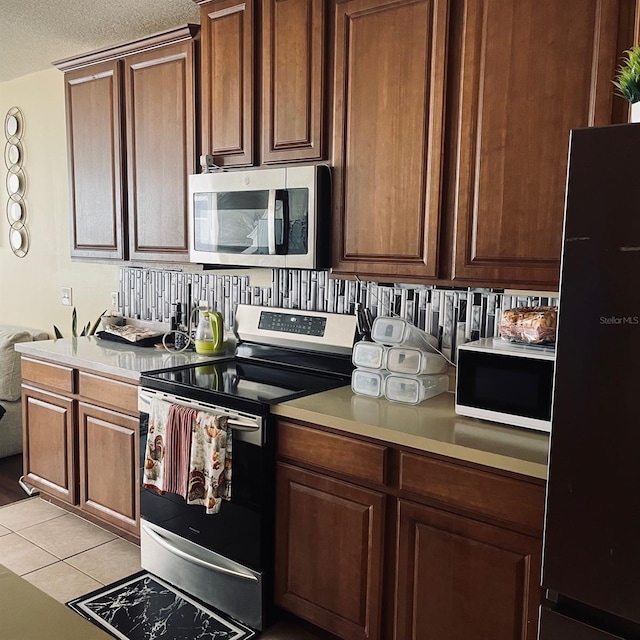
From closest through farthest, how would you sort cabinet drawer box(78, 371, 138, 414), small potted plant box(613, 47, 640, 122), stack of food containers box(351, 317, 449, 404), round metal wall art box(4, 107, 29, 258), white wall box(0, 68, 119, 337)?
small potted plant box(613, 47, 640, 122) < stack of food containers box(351, 317, 449, 404) < cabinet drawer box(78, 371, 138, 414) < white wall box(0, 68, 119, 337) < round metal wall art box(4, 107, 29, 258)

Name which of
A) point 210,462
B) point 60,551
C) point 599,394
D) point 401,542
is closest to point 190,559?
point 210,462

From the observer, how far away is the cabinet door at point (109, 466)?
289cm

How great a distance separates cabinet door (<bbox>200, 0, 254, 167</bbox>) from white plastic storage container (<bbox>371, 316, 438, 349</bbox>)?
0.87 metres

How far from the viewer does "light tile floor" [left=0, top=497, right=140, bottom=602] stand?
8.97 feet

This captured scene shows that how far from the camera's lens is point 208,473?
2338 mm

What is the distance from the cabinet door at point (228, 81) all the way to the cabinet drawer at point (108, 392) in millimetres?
1063

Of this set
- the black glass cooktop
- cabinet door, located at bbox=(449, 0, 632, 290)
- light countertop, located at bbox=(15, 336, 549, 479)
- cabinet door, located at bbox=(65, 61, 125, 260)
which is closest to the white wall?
cabinet door, located at bbox=(65, 61, 125, 260)

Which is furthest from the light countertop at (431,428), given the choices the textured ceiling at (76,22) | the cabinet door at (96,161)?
the textured ceiling at (76,22)

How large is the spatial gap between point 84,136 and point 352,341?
6.18 ft

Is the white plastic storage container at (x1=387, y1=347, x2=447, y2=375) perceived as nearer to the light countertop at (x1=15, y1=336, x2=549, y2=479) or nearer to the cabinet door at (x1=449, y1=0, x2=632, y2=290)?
the light countertop at (x1=15, y1=336, x2=549, y2=479)

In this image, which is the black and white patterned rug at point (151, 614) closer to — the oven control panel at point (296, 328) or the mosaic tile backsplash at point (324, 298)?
the oven control panel at point (296, 328)

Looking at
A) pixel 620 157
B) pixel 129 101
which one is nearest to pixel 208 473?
pixel 620 157

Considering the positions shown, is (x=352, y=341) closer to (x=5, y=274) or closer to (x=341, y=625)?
(x=341, y=625)

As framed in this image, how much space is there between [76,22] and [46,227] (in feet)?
5.12
